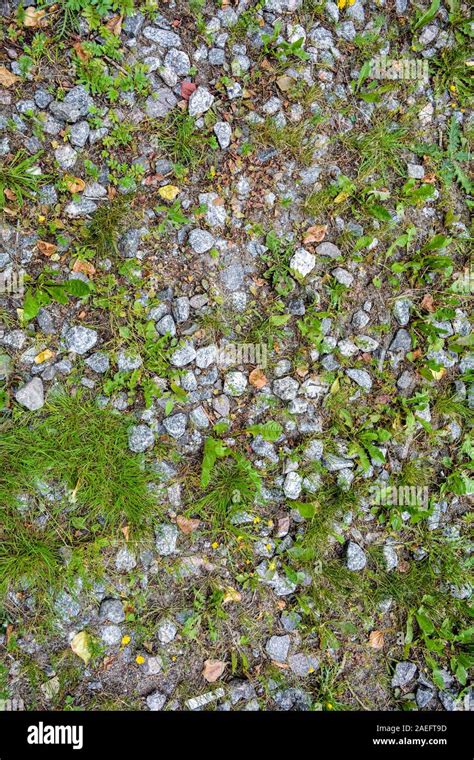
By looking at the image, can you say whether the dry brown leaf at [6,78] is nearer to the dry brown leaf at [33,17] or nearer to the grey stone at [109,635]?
the dry brown leaf at [33,17]

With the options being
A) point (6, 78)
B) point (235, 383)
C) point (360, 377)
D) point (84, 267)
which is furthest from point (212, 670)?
point (6, 78)

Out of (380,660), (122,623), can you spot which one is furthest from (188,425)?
(380,660)

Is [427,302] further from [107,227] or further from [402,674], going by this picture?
[402,674]

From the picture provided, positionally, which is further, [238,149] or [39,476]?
[238,149]

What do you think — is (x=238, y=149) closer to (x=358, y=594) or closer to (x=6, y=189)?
(x=6, y=189)

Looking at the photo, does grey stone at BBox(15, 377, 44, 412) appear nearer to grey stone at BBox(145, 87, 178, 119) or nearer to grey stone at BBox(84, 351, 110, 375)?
grey stone at BBox(84, 351, 110, 375)
